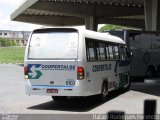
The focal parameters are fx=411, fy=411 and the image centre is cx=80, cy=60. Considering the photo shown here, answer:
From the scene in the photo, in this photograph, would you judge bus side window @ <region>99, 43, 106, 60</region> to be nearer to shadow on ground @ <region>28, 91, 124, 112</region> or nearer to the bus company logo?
shadow on ground @ <region>28, 91, 124, 112</region>

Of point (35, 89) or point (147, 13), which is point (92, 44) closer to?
point (35, 89)

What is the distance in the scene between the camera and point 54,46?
12156 mm

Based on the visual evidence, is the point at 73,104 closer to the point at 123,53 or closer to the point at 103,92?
the point at 103,92

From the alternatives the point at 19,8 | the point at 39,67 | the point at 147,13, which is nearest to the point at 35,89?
the point at 39,67

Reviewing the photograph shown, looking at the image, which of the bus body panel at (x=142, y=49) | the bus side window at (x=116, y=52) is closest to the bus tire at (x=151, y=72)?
the bus body panel at (x=142, y=49)

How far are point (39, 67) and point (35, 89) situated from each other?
2.19ft

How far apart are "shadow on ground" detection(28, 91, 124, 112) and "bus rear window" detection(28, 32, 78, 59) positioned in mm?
1550

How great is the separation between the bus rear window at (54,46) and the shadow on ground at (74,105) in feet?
5.09

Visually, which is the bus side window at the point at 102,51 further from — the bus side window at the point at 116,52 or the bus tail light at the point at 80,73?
the bus tail light at the point at 80,73

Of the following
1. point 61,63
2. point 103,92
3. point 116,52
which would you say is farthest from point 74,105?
point 116,52

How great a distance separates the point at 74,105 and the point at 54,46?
2.20 meters

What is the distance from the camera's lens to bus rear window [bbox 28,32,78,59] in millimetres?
12047

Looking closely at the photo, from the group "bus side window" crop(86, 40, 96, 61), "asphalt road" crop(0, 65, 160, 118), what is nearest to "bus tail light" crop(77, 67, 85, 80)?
"bus side window" crop(86, 40, 96, 61)

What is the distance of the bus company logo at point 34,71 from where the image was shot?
479 inches
